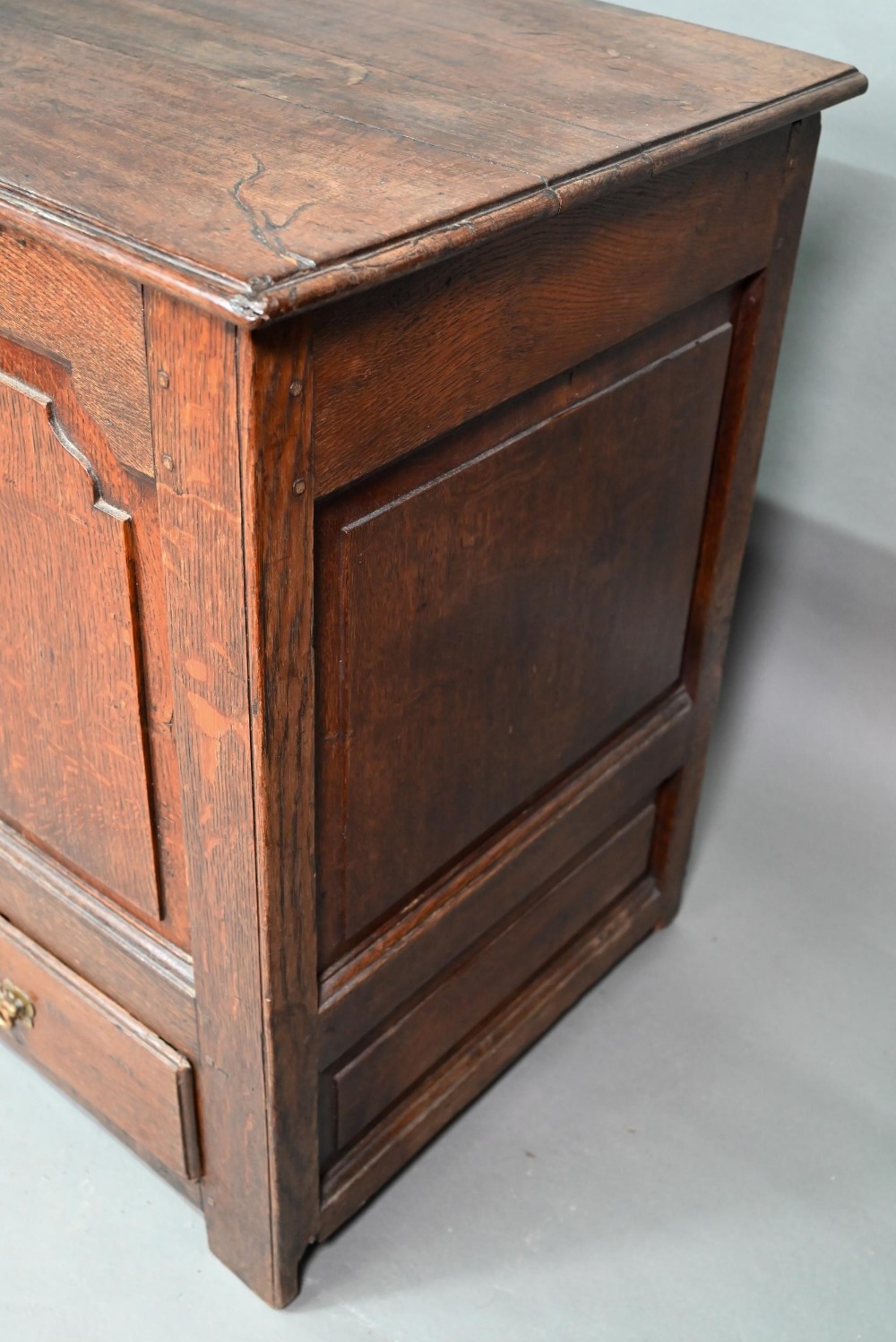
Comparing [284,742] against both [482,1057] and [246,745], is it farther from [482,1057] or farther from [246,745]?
[482,1057]

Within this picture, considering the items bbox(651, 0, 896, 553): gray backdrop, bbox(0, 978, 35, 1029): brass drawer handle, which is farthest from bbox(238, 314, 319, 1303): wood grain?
bbox(651, 0, 896, 553): gray backdrop

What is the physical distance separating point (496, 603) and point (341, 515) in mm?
290

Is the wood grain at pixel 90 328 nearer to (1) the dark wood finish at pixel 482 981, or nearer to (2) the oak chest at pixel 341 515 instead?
(2) the oak chest at pixel 341 515

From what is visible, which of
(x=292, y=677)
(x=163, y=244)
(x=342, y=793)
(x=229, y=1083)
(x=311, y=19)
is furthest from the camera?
(x=311, y=19)

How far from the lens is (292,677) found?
3.75ft

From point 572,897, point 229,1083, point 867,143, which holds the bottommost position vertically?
point 572,897

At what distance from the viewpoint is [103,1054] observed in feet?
5.13

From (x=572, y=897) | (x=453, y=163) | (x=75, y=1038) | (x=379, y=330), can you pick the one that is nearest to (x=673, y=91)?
(x=453, y=163)

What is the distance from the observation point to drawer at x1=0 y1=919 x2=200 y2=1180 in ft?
4.87

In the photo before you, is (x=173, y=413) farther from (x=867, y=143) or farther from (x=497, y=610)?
(x=867, y=143)

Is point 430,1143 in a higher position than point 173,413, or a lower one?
lower

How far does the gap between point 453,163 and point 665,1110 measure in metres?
1.20

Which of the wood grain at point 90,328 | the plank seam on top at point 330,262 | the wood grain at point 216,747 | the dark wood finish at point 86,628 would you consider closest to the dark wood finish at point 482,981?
the wood grain at point 216,747

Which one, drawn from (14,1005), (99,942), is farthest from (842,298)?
(14,1005)
